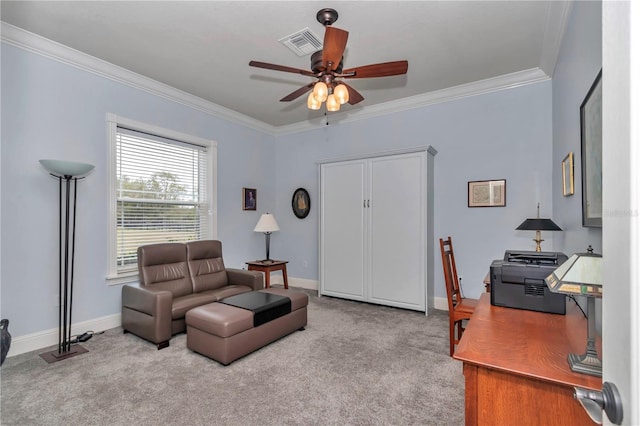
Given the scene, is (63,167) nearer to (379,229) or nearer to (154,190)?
(154,190)

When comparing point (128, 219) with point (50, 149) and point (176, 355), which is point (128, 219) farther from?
point (176, 355)

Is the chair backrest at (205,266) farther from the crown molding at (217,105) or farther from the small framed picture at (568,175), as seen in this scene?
the small framed picture at (568,175)

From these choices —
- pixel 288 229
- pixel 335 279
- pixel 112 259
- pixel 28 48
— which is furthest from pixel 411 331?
pixel 28 48

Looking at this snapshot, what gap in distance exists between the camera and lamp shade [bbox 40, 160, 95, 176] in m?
2.65

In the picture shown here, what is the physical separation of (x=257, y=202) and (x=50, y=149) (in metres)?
2.86

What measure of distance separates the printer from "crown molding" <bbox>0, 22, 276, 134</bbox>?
4.09m

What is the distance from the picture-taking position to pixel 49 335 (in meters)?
2.97

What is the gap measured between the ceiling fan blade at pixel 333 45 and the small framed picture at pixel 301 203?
3.19 meters

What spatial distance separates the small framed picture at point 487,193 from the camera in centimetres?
379

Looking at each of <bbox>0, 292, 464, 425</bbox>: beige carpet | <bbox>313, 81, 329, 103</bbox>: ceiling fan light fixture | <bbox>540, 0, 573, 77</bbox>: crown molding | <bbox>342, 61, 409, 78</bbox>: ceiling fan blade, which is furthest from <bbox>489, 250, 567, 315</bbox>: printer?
<bbox>540, 0, 573, 77</bbox>: crown molding

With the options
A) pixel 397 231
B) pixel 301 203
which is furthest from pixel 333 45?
pixel 301 203

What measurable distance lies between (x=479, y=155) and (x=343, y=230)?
2.02 metres

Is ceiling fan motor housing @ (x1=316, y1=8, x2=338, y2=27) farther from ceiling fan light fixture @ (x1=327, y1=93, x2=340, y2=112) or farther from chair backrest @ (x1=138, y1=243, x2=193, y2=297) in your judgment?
chair backrest @ (x1=138, y1=243, x2=193, y2=297)

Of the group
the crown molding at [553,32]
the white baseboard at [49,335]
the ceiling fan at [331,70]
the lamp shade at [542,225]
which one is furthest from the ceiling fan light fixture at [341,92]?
the white baseboard at [49,335]
